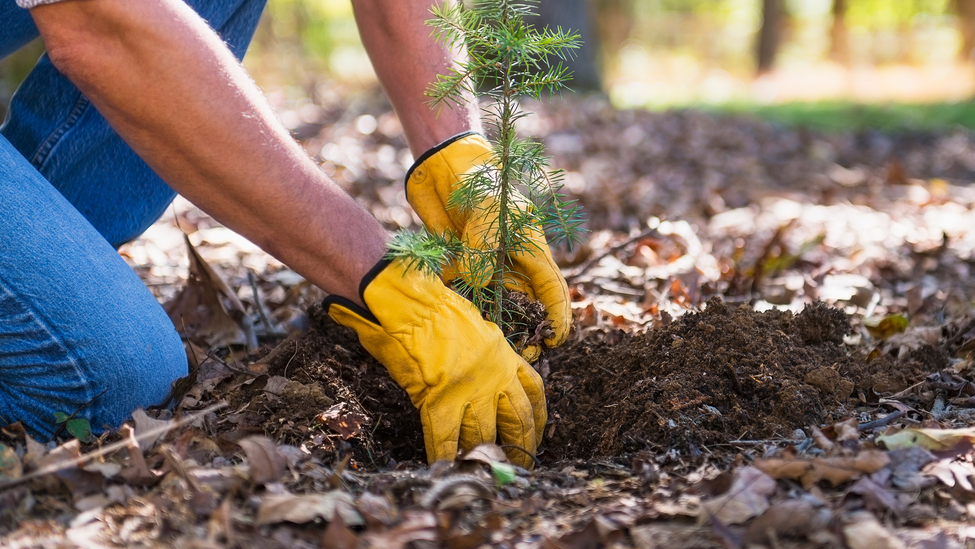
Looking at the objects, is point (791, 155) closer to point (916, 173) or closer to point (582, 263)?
point (916, 173)

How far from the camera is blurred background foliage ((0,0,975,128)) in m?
8.27

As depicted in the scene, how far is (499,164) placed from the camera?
1.66m

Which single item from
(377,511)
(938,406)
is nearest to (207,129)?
(377,511)

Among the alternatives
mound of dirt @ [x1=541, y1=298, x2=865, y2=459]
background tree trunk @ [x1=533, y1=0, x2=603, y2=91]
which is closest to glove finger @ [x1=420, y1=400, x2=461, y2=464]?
mound of dirt @ [x1=541, y1=298, x2=865, y2=459]

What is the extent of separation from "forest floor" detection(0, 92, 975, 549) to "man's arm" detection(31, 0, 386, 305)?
349mm

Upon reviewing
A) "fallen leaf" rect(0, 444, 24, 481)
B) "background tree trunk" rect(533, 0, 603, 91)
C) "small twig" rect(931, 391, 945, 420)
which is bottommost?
"small twig" rect(931, 391, 945, 420)

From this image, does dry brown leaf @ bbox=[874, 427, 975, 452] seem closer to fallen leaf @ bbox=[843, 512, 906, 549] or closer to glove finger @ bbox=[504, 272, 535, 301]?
fallen leaf @ bbox=[843, 512, 906, 549]

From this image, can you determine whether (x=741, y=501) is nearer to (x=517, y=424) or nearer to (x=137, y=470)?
(x=517, y=424)

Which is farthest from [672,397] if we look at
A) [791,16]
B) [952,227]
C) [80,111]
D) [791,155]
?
[791,16]

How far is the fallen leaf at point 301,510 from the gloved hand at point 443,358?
1.56ft

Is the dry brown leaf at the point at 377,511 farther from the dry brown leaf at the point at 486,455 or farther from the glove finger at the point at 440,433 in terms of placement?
the glove finger at the point at 440,433

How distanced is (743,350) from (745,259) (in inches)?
59.6

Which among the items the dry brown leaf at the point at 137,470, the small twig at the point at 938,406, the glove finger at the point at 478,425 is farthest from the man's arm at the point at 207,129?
the small twig at the point at 938,406

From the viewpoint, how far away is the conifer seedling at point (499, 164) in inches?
59.8
